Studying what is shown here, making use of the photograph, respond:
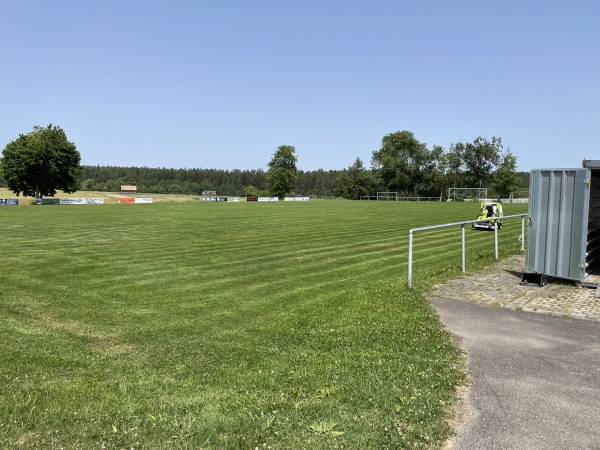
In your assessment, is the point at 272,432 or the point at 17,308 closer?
the point at 272,432

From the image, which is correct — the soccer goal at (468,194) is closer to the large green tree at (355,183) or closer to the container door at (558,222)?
the large green tree at (355,183)

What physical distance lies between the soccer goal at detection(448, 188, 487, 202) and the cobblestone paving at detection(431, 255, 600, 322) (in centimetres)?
7412

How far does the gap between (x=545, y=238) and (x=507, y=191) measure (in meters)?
101

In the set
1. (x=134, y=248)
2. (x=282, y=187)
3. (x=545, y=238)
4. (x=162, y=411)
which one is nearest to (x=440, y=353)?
(x=162, y=411)

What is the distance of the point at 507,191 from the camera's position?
102m

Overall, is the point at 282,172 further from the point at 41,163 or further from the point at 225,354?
the point at 225,354

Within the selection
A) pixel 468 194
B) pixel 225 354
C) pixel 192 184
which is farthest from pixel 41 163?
pixel 192 184

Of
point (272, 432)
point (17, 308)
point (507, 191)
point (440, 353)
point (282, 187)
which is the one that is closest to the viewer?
point (272, 432)

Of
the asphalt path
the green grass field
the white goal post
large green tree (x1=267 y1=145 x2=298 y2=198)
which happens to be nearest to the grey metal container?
the green grass field

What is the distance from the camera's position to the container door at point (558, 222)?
31.1 ft

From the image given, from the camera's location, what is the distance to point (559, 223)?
32.1 ft

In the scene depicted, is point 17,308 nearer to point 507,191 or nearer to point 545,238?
point 545,238

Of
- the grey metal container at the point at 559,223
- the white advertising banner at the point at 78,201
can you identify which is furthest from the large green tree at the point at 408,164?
the grey metal container at the point at 559,223

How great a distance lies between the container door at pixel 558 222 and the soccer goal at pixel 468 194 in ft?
244
